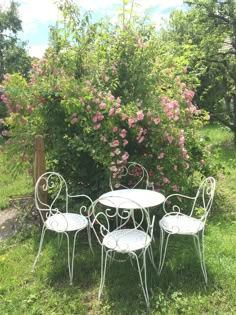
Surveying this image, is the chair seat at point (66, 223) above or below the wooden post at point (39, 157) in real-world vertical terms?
below

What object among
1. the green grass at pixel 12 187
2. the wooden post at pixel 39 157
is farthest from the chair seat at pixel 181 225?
the green grass at pixel 12 187

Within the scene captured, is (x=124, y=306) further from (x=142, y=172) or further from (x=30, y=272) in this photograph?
(x=142, y=172)

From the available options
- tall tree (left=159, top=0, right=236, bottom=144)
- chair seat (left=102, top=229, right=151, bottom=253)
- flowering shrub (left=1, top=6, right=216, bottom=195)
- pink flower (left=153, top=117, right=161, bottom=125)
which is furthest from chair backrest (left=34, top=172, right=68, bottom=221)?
tall tree (left=159, top=0, right=236, bottom=144)

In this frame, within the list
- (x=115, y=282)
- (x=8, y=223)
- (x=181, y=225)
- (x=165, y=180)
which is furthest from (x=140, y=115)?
(x=8, y=223)

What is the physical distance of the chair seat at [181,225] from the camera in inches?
121

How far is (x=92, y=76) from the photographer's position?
411 centimetres

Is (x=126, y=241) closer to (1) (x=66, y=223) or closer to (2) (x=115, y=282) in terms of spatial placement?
(2) (x=115, y=282)

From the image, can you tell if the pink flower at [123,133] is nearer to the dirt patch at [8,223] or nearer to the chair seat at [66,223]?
the chair seat at [66,223]

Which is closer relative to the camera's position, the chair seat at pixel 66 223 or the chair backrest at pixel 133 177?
the chair seat at pixel 66 223

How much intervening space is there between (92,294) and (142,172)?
1621 millimetres

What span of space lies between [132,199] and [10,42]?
15.4m

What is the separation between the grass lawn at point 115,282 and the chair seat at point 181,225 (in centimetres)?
40

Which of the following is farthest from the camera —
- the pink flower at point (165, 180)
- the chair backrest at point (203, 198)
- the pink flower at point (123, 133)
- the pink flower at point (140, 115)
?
the pink flower at point (165, 180)

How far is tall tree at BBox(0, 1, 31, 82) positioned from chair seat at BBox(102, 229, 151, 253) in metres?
14.0
